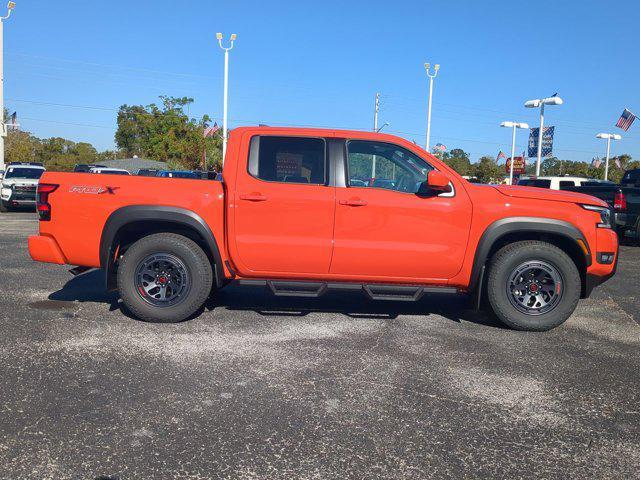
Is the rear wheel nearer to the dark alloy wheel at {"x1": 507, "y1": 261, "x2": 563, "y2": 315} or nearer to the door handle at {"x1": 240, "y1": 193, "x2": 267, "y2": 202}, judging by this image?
the door handle at {"x1": 240, "y1": 193, "x2": 267, "y2": 202}

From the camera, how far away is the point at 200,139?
2447 inches

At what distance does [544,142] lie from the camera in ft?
104

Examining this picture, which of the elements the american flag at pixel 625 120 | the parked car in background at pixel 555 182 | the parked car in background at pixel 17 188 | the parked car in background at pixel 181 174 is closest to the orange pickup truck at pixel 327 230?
the parked car in background at pixel 181 174

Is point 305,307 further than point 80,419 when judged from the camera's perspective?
Yes

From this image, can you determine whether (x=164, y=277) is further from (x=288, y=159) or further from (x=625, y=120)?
(x=625, y=120)

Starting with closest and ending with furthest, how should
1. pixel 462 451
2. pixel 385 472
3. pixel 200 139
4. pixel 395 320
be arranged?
pixel 385 472
pixel 462 451
pixel 395 320
pixel 200 139

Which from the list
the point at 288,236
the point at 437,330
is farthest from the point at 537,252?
the point at 288,236

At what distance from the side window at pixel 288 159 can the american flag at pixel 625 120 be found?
104 ft

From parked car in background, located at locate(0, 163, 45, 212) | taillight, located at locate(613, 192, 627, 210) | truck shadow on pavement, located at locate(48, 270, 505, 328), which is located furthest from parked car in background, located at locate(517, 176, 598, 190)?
parked car in background, located at locate(0, 163, 45, 212)

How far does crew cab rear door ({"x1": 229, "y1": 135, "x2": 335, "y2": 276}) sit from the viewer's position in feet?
17.3

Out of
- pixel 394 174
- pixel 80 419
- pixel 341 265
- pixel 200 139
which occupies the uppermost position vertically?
pixel 200 139

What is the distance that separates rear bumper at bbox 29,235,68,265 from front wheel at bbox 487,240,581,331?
419 centimetres

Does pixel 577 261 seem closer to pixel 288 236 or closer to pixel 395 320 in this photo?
pixel 395 320

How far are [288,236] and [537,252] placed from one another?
7.88ft
